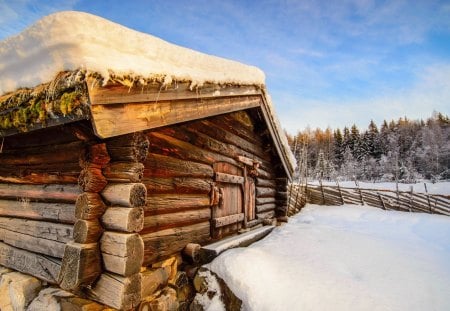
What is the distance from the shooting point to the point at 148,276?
127 inches

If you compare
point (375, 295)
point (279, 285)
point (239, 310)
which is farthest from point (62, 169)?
point (375, 295)

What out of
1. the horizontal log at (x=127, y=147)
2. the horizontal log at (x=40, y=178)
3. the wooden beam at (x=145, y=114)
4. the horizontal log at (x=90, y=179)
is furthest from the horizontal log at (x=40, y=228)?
the wooden beam at (x=145, y=114)

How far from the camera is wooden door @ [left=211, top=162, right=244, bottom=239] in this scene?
5031 mm

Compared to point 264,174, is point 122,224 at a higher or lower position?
lower

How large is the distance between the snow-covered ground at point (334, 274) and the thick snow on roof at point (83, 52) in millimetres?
3033

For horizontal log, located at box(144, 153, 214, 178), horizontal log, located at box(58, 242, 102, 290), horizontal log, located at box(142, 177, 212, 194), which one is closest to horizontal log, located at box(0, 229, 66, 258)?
horizontal log, located at box(58, 242, 102, 290)

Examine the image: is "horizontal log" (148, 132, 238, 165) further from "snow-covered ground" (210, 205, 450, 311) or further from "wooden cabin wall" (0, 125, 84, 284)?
"snow-covered ground" (210, 205, 450, 311)

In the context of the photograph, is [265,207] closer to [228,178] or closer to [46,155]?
[228,178]

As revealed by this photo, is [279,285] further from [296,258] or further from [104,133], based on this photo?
[104,133]

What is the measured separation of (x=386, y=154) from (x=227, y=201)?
57.3 m

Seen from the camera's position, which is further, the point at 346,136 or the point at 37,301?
the point at 346,136

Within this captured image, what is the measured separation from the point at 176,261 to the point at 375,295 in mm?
2973

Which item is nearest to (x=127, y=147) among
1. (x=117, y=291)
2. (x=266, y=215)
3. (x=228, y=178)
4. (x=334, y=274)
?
(x=117, y=291)

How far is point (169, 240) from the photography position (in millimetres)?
3738
